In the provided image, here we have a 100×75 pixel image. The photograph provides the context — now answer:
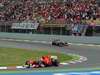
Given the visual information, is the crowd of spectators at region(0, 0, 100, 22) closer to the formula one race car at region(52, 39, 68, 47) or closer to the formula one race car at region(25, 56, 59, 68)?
the formula one race car at region(52, 39, 68, 47)

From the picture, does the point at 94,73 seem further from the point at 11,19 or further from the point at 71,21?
the point at 11,19

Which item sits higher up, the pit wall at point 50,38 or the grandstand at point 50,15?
the grandstand at point 50,15

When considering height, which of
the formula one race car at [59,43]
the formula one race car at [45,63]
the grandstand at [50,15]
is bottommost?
the formula one race car at [59,43]

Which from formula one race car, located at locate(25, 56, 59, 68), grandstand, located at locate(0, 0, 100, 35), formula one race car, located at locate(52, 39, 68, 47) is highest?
grandstand, located at locate(0, 0, 100, 35)

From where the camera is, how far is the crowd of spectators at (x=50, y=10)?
95.0 ft

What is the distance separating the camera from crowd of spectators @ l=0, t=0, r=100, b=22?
1140 inches

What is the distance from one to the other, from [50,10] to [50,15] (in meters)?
0.97

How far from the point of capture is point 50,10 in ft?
105

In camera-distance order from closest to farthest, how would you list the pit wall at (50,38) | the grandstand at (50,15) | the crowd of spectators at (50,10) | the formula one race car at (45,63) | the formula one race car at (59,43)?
the formula one race car at (45,63)
the formula one race car at (59,43)
the pit wall at (50,38)
the grandstand at (50,15)
the crowd of spectators at (50,10)

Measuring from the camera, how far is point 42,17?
31.5m

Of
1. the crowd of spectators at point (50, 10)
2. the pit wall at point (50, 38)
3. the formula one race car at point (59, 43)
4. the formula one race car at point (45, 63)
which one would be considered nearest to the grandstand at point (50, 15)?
the crowd of spectators at point (50, 10)

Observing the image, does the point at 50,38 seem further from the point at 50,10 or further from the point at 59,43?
the point at 50,10

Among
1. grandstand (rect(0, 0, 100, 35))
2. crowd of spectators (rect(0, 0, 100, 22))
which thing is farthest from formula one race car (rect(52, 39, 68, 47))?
crowd of spectators (rect(0, 0, 100, 22))

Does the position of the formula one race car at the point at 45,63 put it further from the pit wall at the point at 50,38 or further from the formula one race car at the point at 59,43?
the pit wall at the point at 50,38
